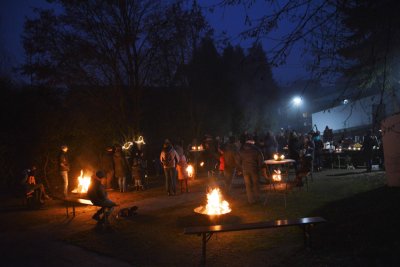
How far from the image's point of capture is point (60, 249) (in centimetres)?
826

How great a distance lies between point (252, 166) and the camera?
11.6 metres

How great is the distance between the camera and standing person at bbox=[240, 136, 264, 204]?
11.6 meters

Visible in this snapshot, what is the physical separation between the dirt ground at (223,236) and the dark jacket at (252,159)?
1.16 meters

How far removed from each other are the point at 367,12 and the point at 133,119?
16.6 metres

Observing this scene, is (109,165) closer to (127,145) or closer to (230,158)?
(127,145)

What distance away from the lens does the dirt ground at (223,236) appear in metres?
6.65

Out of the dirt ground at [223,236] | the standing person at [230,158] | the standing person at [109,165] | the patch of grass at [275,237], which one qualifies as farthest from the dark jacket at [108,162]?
the standing person at [230,158]

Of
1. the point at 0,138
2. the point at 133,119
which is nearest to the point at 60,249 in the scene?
the point at 0,138

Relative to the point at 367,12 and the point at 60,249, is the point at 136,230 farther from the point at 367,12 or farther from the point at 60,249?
the point at 367,12

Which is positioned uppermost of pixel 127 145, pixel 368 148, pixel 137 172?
pixel 127 145

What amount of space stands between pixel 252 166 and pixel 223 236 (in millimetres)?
3721

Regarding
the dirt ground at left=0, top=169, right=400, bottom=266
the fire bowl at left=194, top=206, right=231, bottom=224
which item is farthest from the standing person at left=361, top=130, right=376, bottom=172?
the fire bowl at left=194, top=206, right=231, bottom=224

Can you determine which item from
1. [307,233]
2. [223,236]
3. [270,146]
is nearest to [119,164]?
[270,146]

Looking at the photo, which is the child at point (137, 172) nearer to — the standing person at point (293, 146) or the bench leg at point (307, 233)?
the standing person at point (293, 146)
